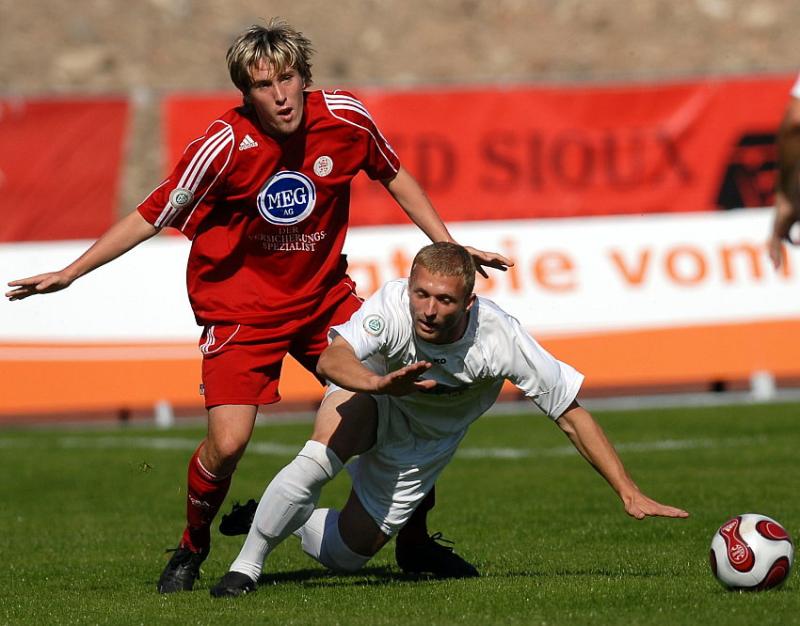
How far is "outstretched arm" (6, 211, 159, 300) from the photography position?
6.93m

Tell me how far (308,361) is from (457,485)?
13.0ft

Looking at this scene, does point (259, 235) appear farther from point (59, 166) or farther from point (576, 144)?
point (576, 144)

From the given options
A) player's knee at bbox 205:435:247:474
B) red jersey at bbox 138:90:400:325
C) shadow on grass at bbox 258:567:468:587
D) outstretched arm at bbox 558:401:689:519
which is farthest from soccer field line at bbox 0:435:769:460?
outstretched arm at bbox 558:401:689:519

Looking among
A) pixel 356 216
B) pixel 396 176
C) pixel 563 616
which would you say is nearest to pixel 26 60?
pixel 356 216

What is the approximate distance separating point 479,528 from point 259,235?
2.81 meters

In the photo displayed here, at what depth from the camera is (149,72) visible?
30.4m

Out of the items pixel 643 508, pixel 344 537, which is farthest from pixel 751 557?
pixel 344 537

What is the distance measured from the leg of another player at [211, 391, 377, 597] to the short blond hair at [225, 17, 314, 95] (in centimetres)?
151

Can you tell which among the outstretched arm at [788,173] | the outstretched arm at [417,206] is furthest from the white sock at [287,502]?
the outstretched arm at [788,173]

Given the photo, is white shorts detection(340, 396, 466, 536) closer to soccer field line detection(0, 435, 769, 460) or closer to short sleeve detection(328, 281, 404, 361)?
short sleeve detection(328, 281, 404, 361)

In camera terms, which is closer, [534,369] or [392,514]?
[534,369]

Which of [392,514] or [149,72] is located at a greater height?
[149,72]

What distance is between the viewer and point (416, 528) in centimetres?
773

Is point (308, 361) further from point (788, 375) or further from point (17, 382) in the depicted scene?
point (788, 375)
